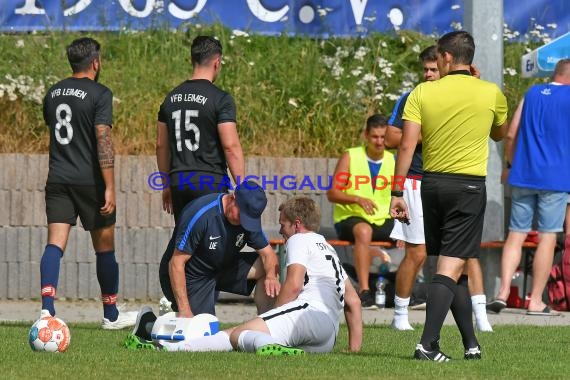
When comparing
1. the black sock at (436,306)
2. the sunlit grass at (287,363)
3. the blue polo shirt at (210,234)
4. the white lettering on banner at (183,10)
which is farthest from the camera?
the white lettering on banner at (183,10)

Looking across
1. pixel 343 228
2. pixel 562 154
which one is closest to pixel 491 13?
pixel 562 154

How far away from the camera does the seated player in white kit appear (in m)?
8.45

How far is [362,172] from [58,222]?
381 cm

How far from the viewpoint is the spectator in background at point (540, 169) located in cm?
1241

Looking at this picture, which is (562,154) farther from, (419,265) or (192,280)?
(192,280)

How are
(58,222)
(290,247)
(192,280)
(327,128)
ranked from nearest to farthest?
1. (290,247)
2. (192,280)
3. (58,222)
4. (327,128)

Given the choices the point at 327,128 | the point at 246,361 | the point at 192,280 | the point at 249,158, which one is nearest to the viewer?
the point at 246,361

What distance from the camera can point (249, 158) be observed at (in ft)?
44.8

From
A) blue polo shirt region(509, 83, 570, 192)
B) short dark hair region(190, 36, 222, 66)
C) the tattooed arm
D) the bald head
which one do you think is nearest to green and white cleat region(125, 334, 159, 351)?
the tattooed arm

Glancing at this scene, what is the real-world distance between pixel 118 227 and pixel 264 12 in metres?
3.53

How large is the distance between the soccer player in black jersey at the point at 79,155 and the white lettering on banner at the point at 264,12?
5647mm

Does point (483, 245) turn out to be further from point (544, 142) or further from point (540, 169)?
point (544, 142)

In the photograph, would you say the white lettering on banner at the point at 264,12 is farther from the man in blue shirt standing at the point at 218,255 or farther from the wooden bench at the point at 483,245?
the man in blue shirt standing at the point at 218,255

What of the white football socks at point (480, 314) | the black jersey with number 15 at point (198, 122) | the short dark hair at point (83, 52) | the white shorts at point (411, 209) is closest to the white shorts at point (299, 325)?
the black jersey with number 15 at point (198, 122)
